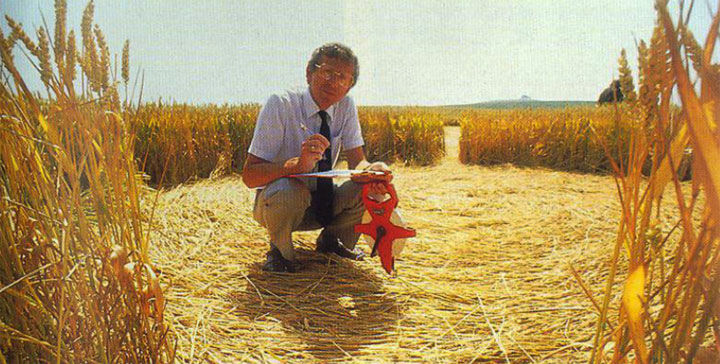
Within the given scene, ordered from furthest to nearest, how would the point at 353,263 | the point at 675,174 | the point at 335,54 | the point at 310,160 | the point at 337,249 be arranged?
the point at 337,249
the point at 353,263
the point at 335,54
the point at 310,160
the point at 675,174

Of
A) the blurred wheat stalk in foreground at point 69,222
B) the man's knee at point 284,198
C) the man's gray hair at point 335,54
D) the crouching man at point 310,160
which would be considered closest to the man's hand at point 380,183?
the crouching man at point 310,160

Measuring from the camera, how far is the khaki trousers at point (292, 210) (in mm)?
1977

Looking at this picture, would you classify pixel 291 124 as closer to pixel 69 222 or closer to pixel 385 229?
pixel 385 229

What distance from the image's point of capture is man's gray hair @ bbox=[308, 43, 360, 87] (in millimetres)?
1924

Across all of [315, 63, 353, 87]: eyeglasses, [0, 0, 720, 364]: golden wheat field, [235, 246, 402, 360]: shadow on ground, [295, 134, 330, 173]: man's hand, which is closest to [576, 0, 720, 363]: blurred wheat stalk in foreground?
[0, 0, 720, 364]: golden wheat field

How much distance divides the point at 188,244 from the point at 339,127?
1.07 metres

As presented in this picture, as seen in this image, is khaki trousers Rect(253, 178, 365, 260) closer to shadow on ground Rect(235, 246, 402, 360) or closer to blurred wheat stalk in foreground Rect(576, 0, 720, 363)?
shadow on ground Rect(235, 246, 402, 360)

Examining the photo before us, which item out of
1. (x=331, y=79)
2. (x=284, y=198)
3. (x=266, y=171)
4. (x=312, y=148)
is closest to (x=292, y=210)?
(x=284, y=198)

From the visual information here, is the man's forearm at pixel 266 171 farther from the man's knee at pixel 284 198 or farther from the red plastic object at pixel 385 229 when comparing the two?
the red plastic object at pixel 385 229

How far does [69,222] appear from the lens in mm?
732

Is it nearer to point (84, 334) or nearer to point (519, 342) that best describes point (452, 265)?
point (519, 342)

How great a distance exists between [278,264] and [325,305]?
42 centimetres

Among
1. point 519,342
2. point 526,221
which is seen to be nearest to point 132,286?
point 519,342

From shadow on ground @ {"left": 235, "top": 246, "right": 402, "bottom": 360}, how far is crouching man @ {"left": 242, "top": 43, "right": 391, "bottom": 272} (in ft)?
0.41
